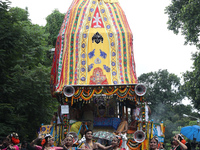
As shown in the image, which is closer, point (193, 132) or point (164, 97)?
point (193, 132)

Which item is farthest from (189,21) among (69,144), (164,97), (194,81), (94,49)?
(164,97)

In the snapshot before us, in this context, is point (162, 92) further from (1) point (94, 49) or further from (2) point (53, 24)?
(1) point (94, 49)

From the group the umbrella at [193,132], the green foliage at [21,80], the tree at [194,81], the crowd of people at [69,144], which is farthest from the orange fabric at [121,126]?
the crowd of people at [69,144]

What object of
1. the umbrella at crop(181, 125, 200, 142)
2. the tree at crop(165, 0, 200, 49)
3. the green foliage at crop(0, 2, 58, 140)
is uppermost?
the tree at crop(165, 0, 200, 49)

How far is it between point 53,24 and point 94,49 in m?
21.3

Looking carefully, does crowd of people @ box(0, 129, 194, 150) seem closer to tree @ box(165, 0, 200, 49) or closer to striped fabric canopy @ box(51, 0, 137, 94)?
striped fabric canopy @ box(51, 0, 137, 94)

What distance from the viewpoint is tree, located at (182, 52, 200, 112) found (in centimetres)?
2942

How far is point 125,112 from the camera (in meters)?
23.6

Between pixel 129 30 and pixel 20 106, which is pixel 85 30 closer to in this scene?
pixel 129 30

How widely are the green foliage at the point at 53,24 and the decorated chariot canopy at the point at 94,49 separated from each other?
1781 centimetres

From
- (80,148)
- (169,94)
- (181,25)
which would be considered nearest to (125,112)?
(181,25)

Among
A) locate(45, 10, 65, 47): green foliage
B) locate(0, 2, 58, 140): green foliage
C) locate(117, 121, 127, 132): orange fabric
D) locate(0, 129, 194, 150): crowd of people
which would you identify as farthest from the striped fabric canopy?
locate(45, 10, 65, 47): green foliage

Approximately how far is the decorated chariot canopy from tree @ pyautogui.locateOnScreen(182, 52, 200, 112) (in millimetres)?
8081

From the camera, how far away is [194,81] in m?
30.0
